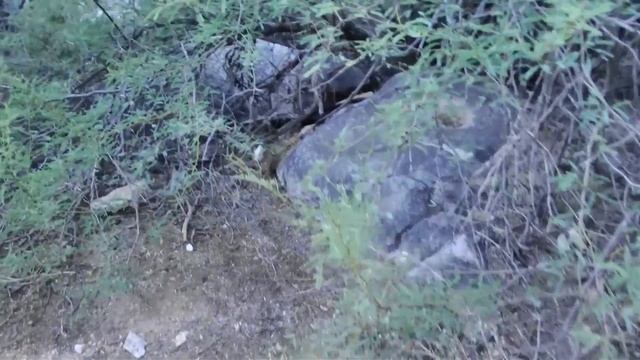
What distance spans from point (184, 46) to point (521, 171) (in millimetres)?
1343

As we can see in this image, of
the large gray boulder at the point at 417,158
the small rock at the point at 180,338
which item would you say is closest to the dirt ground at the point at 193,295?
the small rock at the point at 180,338

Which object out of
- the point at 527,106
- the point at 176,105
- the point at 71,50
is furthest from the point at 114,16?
the point at 527,106

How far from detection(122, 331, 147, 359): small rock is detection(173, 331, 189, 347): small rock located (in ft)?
0.31

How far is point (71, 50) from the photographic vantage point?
323 cm

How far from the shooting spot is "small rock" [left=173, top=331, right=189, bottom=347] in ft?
8.76

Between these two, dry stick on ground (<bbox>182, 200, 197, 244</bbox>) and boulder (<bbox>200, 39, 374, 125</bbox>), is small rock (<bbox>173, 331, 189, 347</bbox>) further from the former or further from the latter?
boulder (<bbox>200, 39, 374, 125</bbox>)

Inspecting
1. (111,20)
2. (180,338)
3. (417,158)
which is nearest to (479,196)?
(417,158)

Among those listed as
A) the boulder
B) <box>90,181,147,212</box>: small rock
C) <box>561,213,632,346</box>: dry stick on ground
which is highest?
<box>561,213,632,346</box>: dry stick on ground

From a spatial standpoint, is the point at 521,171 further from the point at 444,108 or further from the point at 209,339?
the point at 209,339

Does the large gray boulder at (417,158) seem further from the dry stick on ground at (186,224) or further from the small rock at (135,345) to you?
the small rock at (135,345)

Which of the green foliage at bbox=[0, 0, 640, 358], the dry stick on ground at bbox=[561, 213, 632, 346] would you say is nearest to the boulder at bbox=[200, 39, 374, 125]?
the green foliage at bbox=[0, 0, 640, 358]

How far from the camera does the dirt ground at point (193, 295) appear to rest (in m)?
2.66

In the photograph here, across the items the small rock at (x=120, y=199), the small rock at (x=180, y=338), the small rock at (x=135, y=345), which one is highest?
the small rock at (x=120, y=199)

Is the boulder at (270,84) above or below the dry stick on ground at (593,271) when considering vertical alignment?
below
